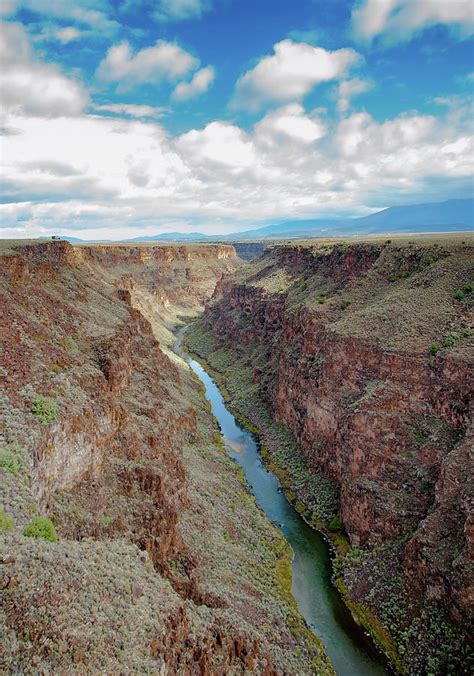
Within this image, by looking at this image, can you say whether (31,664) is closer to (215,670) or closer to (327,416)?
(215,670)

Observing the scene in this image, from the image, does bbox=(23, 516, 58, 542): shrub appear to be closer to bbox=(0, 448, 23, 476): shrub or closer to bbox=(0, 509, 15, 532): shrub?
bbox=(0, 509, 15, 532): shrub

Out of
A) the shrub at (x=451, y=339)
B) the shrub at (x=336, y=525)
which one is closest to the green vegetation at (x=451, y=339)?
the shrub at (x=451, y=339)

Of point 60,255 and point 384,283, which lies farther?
point 60,255

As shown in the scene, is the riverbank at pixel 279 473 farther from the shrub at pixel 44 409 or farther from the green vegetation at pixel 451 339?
the shrub at pixel 44 409

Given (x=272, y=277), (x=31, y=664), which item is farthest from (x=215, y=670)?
(x=272, y=277)

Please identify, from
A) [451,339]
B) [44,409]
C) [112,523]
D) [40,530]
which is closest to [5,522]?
[40,530]

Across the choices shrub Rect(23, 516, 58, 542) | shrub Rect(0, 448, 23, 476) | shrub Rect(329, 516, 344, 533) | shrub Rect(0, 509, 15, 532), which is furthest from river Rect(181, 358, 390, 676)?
shrub Rect(0, 448, 23, 476)
